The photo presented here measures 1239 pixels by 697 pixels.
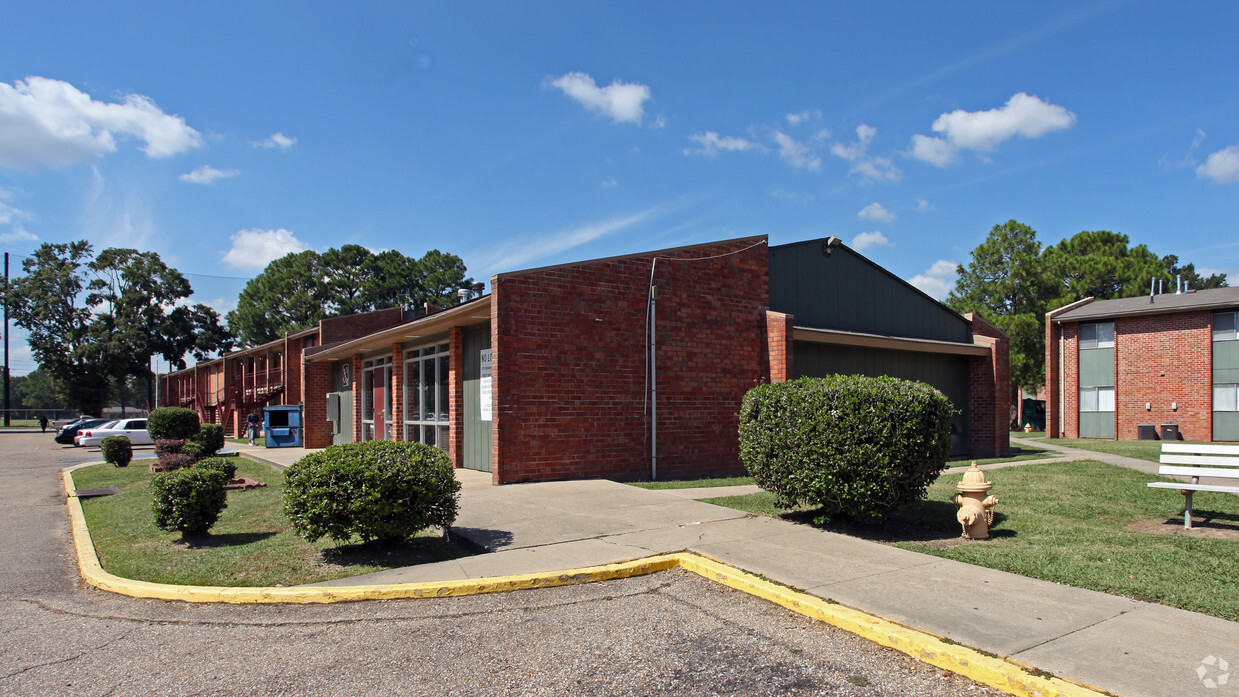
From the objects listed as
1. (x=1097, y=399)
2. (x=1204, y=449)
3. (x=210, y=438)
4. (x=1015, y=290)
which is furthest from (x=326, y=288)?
(x=1204, y=449)

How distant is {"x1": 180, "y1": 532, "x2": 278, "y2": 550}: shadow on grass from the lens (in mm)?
7627

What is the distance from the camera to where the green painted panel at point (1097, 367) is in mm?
29875

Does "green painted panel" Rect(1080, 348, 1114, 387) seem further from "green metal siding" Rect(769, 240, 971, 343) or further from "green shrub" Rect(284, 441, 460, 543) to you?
"green shrub" Rect(284, 441, 460, 543)

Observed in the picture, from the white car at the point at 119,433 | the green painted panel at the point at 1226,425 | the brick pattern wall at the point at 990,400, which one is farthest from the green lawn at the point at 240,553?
the green painted panel at the point at 1226,425

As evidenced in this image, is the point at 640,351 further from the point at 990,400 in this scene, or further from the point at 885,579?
the point at 990,400

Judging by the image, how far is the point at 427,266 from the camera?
65.7 m

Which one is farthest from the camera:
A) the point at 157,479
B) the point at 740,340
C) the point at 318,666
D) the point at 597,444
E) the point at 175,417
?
the point at 175,417

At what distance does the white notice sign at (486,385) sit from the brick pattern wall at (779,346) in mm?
5573

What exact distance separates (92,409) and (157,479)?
66410 mm

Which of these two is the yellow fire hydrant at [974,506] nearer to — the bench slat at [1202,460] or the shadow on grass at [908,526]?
the shadow on grass at [908,526]

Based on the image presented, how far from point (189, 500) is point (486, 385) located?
564cm

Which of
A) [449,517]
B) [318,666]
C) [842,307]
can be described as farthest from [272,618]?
[842,307]

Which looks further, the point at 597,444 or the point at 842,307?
the point at 842,307

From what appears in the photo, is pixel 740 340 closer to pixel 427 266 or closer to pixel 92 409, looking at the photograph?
pixel 427 266
